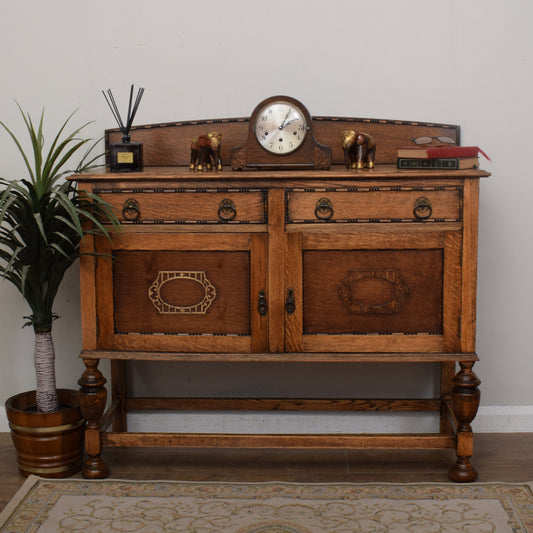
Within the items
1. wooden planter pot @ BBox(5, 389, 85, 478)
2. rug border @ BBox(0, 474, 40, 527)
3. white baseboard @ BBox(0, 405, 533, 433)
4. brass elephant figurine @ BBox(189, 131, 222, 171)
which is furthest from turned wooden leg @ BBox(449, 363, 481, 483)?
rug border @ BBox(0, 474, 40, 527)

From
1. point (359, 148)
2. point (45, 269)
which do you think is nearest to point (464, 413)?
point (359, 148)

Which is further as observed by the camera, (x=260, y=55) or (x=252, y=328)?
(x=260, y=55)

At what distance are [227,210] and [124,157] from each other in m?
0.46

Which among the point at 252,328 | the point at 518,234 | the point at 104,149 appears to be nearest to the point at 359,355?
the point at 252,328

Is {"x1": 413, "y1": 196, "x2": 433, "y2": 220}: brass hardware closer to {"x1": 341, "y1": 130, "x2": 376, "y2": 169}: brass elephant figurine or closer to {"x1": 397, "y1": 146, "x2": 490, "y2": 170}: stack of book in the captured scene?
{"x1": 397, "y1": 146, "x2": 490, "y2": 170}: stack of book

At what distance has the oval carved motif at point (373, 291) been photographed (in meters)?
2.56

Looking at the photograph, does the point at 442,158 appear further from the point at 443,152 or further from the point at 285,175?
the point at 285,175

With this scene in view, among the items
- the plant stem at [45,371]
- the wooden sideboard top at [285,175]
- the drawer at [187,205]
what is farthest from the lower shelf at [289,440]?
the wooden sideboard top at [285,175]

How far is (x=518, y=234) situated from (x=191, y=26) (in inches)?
62.0

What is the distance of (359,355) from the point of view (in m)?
2.61

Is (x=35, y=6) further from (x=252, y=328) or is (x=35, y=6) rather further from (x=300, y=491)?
(x=300, y=491)

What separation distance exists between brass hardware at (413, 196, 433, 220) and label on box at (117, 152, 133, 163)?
1.03 metres

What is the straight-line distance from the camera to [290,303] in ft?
8.45

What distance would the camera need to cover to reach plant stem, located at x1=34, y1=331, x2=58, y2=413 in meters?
2.78
